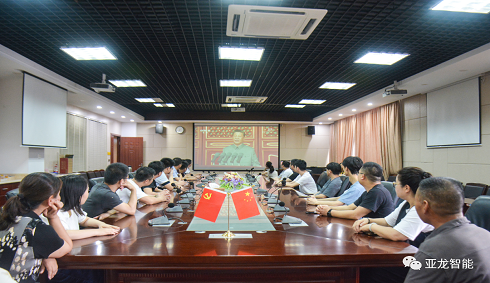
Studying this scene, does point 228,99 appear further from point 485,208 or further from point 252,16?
point 485,208

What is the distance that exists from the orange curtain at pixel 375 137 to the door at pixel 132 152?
7838 mm

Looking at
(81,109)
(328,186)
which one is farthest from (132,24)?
(81,109)

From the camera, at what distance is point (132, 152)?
10.8m

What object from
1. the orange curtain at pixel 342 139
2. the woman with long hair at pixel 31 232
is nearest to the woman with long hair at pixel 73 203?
the woman with long hair at pixel 31 232

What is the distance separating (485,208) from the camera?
161 cm

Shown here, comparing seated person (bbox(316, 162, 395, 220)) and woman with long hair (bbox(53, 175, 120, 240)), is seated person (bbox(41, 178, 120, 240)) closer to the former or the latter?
woman with long hair (bbox(53, 175, 120, 240))

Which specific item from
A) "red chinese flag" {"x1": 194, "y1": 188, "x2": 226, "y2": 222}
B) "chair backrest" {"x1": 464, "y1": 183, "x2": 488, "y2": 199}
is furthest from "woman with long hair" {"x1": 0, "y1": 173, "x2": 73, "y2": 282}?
"chair backrest" {"x1": 464, "y1": 183, "x2": 488, "y2": 199}

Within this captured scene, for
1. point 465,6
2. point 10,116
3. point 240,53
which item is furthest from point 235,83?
point 10,116

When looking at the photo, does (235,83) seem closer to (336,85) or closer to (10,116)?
(336,85)

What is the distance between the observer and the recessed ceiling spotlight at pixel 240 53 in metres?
3.95

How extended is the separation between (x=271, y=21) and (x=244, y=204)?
1983mm

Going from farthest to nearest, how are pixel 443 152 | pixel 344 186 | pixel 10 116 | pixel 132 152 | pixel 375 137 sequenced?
1. pixel 132 152
2. pixel 375 137
3. pixel 443 152
4. pixel 10 116
5. pixel 344 186

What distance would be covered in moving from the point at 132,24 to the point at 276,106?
20.3ft

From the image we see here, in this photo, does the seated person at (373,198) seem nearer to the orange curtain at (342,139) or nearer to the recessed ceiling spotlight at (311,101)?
the recessed ceiling spotlight at (311,101)
